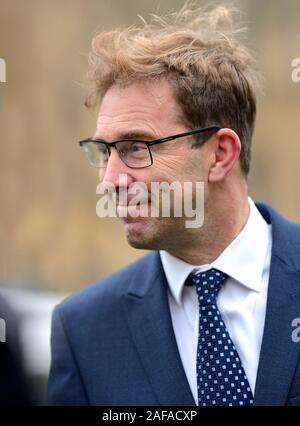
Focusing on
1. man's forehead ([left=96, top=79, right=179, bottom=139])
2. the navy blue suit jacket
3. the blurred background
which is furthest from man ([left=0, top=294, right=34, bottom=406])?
the blurred background

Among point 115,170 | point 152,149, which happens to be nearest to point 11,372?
point 115,170

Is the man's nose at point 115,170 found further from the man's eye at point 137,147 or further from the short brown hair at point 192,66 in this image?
the short brown hair at point 192,66

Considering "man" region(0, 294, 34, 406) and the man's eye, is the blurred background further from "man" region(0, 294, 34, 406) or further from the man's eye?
the man's eye

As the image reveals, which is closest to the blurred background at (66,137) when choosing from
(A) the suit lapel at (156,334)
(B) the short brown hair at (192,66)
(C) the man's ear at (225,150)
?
(B) the short brown hair at (192,66)

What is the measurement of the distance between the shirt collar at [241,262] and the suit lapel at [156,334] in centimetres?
6

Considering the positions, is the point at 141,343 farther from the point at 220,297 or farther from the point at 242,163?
the point at 242,163

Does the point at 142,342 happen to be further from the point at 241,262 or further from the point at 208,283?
the point at 241,262

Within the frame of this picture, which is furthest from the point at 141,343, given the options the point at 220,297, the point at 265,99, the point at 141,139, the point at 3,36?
the point at 3,36

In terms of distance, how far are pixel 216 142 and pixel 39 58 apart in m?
3.95

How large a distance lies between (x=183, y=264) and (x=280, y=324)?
382 millimetres

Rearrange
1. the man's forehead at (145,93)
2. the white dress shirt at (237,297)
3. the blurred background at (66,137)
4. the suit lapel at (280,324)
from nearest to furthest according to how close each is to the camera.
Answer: the suit lapel at (280,324)
the white dress shirt at (237,297)
the man's forehead at (145,93)
the blurred background at (66,137)

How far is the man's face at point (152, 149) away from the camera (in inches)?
99.4

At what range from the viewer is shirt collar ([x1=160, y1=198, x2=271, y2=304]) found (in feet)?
8.30

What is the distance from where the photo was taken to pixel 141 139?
8.41 ft
